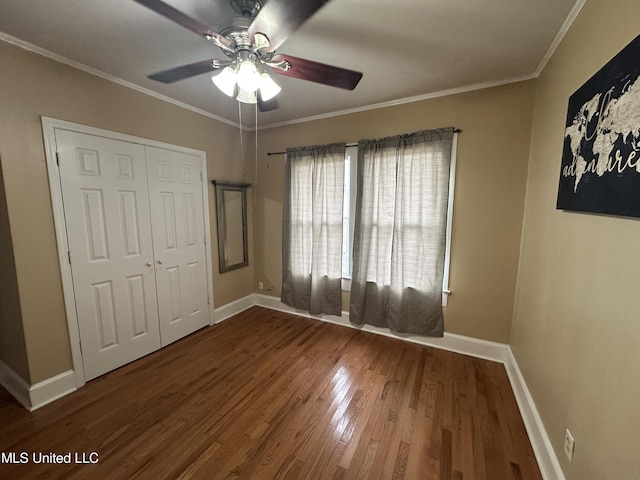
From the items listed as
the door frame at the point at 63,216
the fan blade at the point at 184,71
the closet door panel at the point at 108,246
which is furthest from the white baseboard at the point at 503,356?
the fan blade at the point at 184,71

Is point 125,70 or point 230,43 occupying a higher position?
point 125,70

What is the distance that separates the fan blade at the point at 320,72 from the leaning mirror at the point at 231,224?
1.90 metres

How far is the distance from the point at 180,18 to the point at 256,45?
306mm

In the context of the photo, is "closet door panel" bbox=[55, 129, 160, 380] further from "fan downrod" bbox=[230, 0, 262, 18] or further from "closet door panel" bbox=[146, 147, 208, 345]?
"fan downrod" bbox=[230, 0, 262, 18]

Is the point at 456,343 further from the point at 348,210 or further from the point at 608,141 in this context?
the point at 608,141

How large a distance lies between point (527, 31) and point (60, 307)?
369cm

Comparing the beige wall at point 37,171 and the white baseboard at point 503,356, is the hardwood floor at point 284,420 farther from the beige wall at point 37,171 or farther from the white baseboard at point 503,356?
the beige wall at point 37,171

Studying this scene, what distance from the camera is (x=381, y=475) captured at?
1.34 meters

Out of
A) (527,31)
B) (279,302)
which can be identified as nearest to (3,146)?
(279,302)

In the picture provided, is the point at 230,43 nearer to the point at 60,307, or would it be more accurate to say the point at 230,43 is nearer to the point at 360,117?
the point at 360,117

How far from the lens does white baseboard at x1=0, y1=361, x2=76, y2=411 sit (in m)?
1.77


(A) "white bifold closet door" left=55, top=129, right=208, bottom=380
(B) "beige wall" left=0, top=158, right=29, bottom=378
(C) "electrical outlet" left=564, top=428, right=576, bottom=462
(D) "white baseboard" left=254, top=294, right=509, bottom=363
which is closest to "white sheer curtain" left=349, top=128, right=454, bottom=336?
(D) "white baseboard" left=254, top=294, right=509, bottom=363


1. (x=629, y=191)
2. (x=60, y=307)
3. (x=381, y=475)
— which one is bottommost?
(x=381, y=475)

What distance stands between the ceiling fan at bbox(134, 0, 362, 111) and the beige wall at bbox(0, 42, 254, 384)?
0.98m
